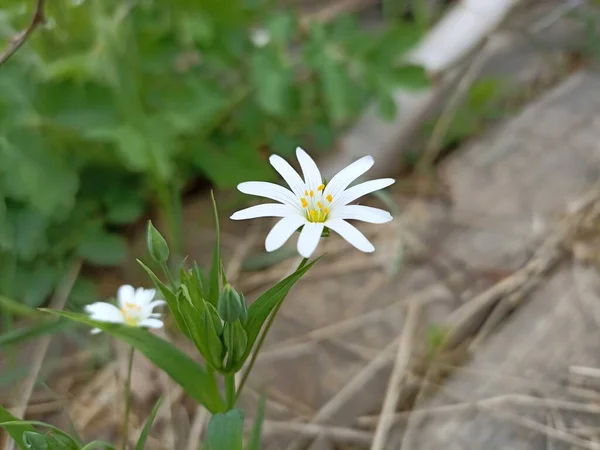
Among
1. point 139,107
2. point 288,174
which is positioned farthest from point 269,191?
point 139,107

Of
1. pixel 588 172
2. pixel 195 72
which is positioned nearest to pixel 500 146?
pixel 588 172

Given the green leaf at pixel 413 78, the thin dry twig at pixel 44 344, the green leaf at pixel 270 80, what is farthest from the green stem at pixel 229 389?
the green leaf at pixel 413 78

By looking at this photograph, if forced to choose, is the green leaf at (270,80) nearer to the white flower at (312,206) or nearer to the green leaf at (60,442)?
the white flower at (312,206)

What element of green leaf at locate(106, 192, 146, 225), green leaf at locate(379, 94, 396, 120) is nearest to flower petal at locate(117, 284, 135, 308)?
green leaf at locate(106, 192, 146, 225)

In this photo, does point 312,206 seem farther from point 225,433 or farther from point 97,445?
point 97,445

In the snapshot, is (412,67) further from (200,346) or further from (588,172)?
(200,346)

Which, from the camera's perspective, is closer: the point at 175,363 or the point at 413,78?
the point at 175,363
